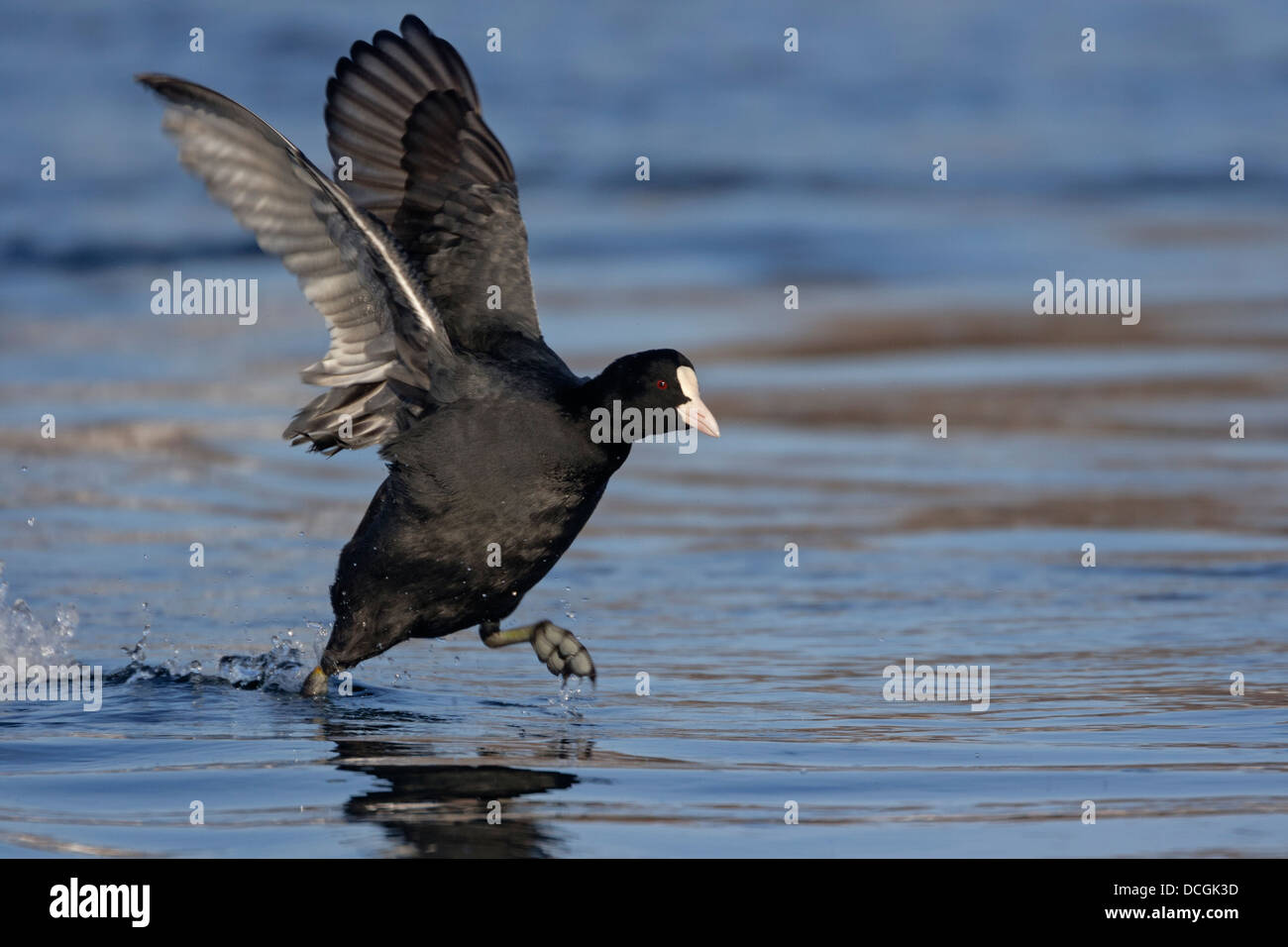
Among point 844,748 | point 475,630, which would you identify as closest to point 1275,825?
point 844,748

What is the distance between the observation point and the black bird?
204 inches

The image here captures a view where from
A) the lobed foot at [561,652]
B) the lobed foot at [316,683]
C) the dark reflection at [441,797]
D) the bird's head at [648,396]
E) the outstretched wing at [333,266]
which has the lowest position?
the dark reflection at [441,797]

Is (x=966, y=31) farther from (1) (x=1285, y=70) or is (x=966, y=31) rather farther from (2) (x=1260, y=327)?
(2) (x=1260, y=327)

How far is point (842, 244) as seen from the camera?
14.6m

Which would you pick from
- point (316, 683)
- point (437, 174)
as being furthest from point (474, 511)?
point (437, 174)

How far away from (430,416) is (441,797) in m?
1.40

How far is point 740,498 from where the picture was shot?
8.35m

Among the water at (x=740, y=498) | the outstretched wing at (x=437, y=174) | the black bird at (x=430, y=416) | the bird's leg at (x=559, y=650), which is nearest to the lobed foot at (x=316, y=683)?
the black bird at (x=430, y=416)

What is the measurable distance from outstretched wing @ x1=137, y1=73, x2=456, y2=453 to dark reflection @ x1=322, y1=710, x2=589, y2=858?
3.10 feet

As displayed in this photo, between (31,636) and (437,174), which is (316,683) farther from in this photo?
(437,174)

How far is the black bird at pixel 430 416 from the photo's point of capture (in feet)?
17.0

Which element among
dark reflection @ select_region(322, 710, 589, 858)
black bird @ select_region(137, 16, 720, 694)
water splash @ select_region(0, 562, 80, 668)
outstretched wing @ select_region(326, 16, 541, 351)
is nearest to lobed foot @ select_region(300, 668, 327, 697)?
black bird @ select_region(137, 16, 720, 694)

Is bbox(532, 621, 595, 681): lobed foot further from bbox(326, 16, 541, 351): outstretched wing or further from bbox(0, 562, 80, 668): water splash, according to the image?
bbox(0, 562, 80, 668): water splash

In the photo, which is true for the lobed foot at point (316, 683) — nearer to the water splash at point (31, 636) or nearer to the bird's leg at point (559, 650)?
the bird's leg at point (559, 650)
